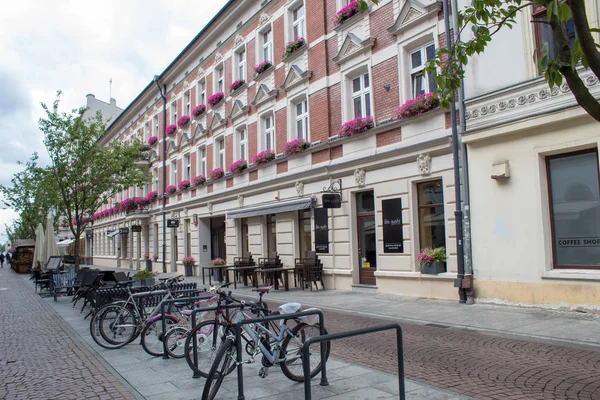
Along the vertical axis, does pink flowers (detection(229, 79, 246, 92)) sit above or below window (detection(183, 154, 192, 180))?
above

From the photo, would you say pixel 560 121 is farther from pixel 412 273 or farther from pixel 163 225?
pixel 163 225

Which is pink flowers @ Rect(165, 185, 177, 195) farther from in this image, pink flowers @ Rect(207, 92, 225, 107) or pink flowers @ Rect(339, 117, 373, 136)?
pink flowers @ Rect(339, 117, 373, 136)

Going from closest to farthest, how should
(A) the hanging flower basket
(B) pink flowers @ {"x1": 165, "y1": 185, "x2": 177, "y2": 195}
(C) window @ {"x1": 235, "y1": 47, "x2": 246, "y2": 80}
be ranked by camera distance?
(C) window @ {"x1": 235, "y1": 47, "x2": 246, "y2": 80} → (A) the hanging flower basket → (B) pink flowers @ {"x1": 165, "y1": 185, "x2": 177, "y2": 195}

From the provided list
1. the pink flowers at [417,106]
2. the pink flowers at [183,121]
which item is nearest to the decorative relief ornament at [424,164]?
the pink flowers at [417,106]

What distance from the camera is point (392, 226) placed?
13.6 meters

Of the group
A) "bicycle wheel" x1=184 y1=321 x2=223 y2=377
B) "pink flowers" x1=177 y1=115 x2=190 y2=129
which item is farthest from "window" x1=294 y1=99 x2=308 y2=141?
"bicycle wheel" x1=184 y1=321 x2=223 y2=377

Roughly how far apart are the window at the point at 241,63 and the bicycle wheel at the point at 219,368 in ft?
60.1

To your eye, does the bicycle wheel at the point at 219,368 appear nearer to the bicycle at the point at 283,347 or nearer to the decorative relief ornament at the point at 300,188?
the bicycle at the point at 283,347

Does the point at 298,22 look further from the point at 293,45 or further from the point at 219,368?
the point at 219,368

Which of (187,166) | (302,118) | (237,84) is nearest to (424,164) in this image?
(302,118)

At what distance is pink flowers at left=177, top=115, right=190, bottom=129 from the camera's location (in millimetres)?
27619

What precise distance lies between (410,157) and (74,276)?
448 inches

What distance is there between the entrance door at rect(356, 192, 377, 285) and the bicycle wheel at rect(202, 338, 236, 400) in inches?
387

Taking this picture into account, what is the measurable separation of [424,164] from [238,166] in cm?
1027
